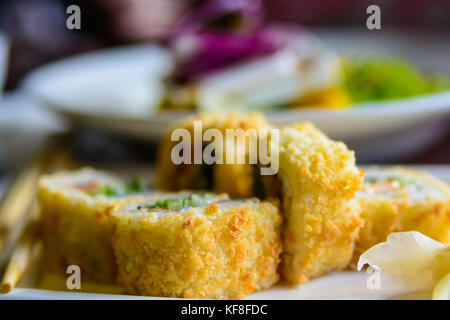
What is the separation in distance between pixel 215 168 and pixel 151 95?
2.21 m

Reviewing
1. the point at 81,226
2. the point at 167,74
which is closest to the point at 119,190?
the point at 81,226

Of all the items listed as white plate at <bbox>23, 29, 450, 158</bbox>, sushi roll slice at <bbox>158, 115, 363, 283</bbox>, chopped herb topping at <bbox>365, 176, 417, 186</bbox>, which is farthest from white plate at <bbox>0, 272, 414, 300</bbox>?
white plate at <bbox>23, 29, 450, 158</bbox>

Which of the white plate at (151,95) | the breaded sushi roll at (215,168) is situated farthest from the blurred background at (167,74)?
the breaded sushi roll at (215,168)

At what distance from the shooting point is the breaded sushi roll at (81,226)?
1664 mm

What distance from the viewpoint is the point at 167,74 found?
3750 millimetres

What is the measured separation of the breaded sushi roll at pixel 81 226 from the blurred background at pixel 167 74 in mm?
801

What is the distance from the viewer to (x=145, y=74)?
4164 millimetres

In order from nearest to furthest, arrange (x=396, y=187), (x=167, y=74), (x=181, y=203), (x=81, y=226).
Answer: (x=181, y=203) < (x=81, y=226) < (x=396, y=187) < (x=167, y=74)

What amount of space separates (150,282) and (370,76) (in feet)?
9.14

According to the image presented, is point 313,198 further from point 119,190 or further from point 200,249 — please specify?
point 119,190

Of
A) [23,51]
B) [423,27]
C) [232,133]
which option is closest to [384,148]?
[232,133]

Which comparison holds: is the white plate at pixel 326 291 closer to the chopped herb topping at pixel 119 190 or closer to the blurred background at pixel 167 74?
the chopped herb topping at pixel 119 190

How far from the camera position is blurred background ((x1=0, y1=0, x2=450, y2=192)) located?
286 centimetres
